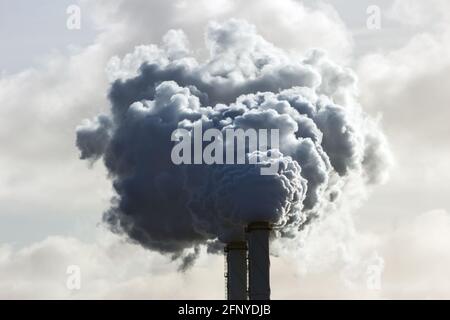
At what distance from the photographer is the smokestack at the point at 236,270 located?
180m

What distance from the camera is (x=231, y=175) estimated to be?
16900 cm

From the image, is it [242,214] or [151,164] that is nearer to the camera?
[242,214]

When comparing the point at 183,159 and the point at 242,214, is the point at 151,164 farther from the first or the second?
the point at 242,214

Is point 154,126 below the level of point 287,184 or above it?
above

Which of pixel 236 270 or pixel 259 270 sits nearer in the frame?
pixel 259 270

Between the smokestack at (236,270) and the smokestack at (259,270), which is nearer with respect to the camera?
the smokestack at (259,270)

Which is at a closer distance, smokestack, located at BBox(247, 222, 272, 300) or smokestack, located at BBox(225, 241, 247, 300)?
smokestack, located at BBox(247, 222, 272, 300)

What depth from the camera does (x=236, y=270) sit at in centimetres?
18088

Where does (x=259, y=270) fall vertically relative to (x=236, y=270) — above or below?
below

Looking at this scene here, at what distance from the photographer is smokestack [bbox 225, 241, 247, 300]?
590ft
